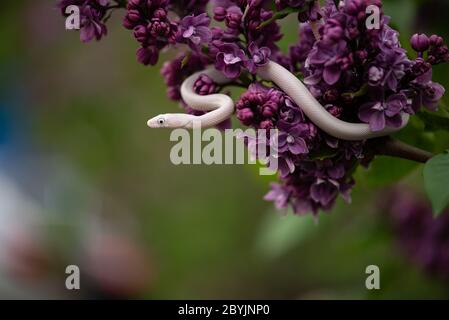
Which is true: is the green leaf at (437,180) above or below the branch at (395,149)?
below

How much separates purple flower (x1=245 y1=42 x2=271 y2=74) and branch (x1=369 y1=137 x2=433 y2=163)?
0.26m

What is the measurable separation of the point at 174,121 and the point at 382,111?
0.41m

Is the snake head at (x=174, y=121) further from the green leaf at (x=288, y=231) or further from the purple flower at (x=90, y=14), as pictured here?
the green leaf at (x=288, y=231)

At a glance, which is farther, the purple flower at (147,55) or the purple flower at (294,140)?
the purple flower at (147,55)

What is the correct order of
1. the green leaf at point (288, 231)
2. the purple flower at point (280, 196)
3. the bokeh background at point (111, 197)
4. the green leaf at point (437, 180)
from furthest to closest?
1. the bokeh background at point (111, 197)
2. the green leaf at point (288, 231)
3. the purple flower at point (280, 196)
4. the green leaf at point (437, 180)

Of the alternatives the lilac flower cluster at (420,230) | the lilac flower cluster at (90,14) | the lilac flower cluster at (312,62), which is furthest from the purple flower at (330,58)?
the lilac flower cluster at (420,230)

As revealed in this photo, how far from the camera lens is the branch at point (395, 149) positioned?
4.15 ft

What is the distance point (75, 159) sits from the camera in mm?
3877

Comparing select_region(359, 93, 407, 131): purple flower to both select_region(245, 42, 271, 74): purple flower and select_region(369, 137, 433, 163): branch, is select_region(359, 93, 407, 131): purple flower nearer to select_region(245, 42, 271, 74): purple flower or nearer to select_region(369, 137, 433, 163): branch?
select_region(369, 137, 433, 163): branch

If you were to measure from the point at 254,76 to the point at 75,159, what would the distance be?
2.78 metres

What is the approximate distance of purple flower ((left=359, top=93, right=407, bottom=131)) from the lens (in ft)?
3.86

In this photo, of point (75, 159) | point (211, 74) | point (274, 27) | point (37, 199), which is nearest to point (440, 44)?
point (274, 27)

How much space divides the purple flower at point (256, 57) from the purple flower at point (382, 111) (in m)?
0.20

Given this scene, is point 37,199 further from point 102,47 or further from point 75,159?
point 102,47
